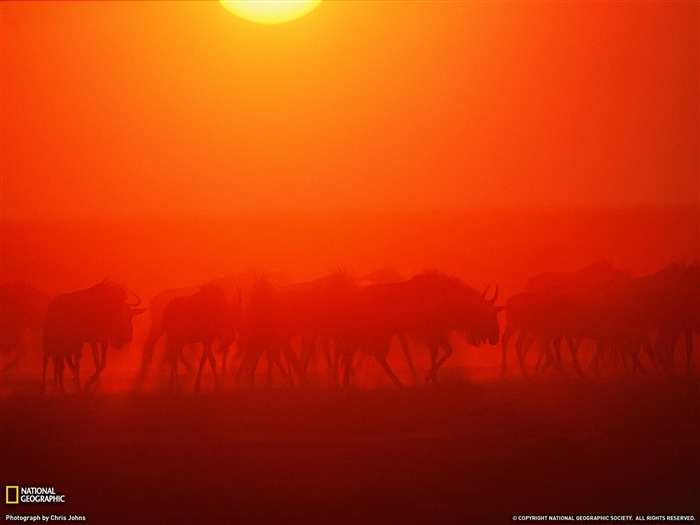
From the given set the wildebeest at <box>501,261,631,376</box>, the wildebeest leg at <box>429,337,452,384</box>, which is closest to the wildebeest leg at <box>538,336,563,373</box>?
the wildebeest at <box>501,261,631,376</box>

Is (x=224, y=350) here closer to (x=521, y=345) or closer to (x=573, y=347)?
(x=521, y=345)

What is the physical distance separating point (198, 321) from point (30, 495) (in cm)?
107

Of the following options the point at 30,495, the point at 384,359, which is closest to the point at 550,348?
the point at 384,359

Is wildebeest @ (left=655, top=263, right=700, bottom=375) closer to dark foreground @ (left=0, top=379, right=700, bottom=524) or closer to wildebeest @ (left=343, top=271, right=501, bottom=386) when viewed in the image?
dark foreground @ (left=0, top=379, right=700, bottom=524)

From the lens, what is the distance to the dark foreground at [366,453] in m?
2.80

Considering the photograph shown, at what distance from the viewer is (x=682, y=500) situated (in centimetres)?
286

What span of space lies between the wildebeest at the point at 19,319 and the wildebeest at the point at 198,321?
63cm

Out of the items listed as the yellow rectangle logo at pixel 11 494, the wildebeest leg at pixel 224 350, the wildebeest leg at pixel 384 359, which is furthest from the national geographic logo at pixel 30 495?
the wildebeest leg at pixel 384 359

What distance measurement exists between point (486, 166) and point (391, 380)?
3.77ft

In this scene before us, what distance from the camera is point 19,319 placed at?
10.4ft

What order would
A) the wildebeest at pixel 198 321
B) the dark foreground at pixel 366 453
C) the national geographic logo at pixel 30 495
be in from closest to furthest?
the dark foreground at pixel 366 453 < the national geographic logo at pixel 30 495 < the wildebeest at pixel 198 321

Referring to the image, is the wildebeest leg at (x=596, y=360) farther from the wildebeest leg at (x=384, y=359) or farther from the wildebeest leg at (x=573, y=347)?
the wildebeest leg at (x=384, y=359)

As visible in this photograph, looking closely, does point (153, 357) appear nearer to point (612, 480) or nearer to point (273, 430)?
point (273, 430)

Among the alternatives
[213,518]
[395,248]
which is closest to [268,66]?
[395,248]
